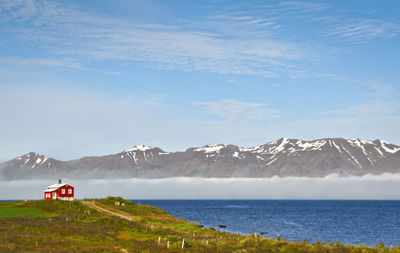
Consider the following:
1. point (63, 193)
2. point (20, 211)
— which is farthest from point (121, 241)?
point (63, 193)

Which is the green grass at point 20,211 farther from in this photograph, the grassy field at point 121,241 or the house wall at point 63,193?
the house wall at point 63,193

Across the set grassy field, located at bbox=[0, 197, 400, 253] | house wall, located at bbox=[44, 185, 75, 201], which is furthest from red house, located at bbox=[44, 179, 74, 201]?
grassy field, located at bbox=[0, 197, 400, 253]

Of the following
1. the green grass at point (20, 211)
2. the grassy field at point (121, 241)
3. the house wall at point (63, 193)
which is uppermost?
the house wall at point (63, 193)

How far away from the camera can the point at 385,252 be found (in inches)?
1839

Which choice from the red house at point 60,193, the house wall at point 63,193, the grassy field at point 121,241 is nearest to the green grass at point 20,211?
the grassy field at point 121,241

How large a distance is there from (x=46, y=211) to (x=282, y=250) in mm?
70390

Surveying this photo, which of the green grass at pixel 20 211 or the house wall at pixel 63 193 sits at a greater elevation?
the house wall at pixel 63 193

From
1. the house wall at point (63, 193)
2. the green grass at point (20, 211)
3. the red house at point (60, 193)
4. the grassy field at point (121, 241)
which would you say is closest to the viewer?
the grassy field at point (121, 241)

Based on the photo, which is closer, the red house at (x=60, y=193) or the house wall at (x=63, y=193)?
the red house at (x=60, y=193)

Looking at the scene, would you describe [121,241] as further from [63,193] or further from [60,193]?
[63,193]

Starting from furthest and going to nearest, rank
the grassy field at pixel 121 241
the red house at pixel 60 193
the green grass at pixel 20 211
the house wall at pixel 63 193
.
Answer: the house wall at pixel 63 193
the red house at pixel 60 193
the green grass at pixel 20 211
the grassy field at pixel 121 241

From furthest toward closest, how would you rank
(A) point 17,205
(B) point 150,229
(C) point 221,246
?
(A) point 17,205
(B) point 150,229
(C) point 221,246

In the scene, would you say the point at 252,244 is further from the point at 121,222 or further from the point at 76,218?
the point at 76,218

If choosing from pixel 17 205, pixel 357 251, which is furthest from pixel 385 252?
pixel 17 205
